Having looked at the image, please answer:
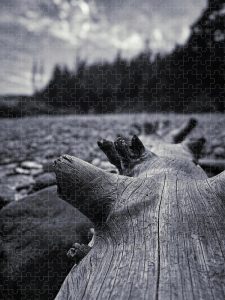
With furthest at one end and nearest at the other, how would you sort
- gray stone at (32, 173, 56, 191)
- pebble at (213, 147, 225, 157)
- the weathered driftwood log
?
1. pebble at (213, 147, 225, 157)
2. gray stone at (32, 173, 56, 191)
3. the weathered driftwood log

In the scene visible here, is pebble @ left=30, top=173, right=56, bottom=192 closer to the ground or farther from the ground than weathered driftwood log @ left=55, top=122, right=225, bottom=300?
closer to the ground

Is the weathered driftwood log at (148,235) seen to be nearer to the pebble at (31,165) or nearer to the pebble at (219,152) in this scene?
the pebble at (31,165)

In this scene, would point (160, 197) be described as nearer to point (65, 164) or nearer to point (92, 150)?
point (65, 164)

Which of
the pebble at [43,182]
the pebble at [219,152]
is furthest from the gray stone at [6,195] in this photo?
the pebble at [219,152]

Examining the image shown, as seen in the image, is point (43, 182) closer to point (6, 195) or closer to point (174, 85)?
point (6, 195)

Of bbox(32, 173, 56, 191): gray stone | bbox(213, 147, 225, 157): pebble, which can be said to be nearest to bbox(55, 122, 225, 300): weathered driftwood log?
bbox(32, 173, 56, 191): gray stone

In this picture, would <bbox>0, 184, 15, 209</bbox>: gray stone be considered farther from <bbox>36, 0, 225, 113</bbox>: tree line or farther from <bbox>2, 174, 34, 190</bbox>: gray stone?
<bbox>36, 0, 225, 113</bbox>: tree line

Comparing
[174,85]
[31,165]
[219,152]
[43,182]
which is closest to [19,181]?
[43,182]

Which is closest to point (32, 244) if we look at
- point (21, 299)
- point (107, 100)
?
point (21, 299)
